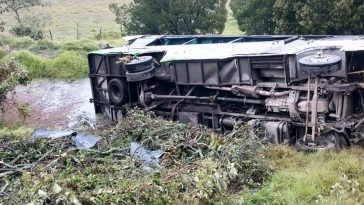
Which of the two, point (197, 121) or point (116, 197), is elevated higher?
point (116, 197)

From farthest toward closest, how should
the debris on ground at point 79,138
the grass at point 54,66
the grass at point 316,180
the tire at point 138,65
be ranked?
the grass at point 54,66
the tire at point 138,65
the debris on ground at point 79,138
the grass at point 316,180

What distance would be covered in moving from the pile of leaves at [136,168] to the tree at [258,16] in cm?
992

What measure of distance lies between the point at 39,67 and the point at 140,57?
927 centimetres

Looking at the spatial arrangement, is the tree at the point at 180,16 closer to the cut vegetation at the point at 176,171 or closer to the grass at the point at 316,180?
the cut vegetation at the point at 176,171

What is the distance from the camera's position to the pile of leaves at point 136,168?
18.0ft

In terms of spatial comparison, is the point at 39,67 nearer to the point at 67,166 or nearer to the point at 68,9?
the point at 67,166

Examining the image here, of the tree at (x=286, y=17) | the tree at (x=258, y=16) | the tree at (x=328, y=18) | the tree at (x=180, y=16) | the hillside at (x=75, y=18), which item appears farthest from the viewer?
the hillside at (x=75, y=18)

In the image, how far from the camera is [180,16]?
19.7m

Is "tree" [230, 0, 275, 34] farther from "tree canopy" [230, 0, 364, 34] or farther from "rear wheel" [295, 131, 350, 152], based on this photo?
"rear wheel" [295, 131, 350, 152]

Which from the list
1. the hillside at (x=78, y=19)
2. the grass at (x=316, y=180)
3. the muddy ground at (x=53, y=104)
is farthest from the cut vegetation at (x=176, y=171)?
the hillside at (x=78, y=19)

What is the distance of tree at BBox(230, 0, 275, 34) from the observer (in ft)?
56.5

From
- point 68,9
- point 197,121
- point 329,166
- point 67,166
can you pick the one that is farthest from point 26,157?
point 68,9

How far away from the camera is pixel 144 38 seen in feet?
42.2

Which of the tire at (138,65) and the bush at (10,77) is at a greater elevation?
the tire at (138,65)
